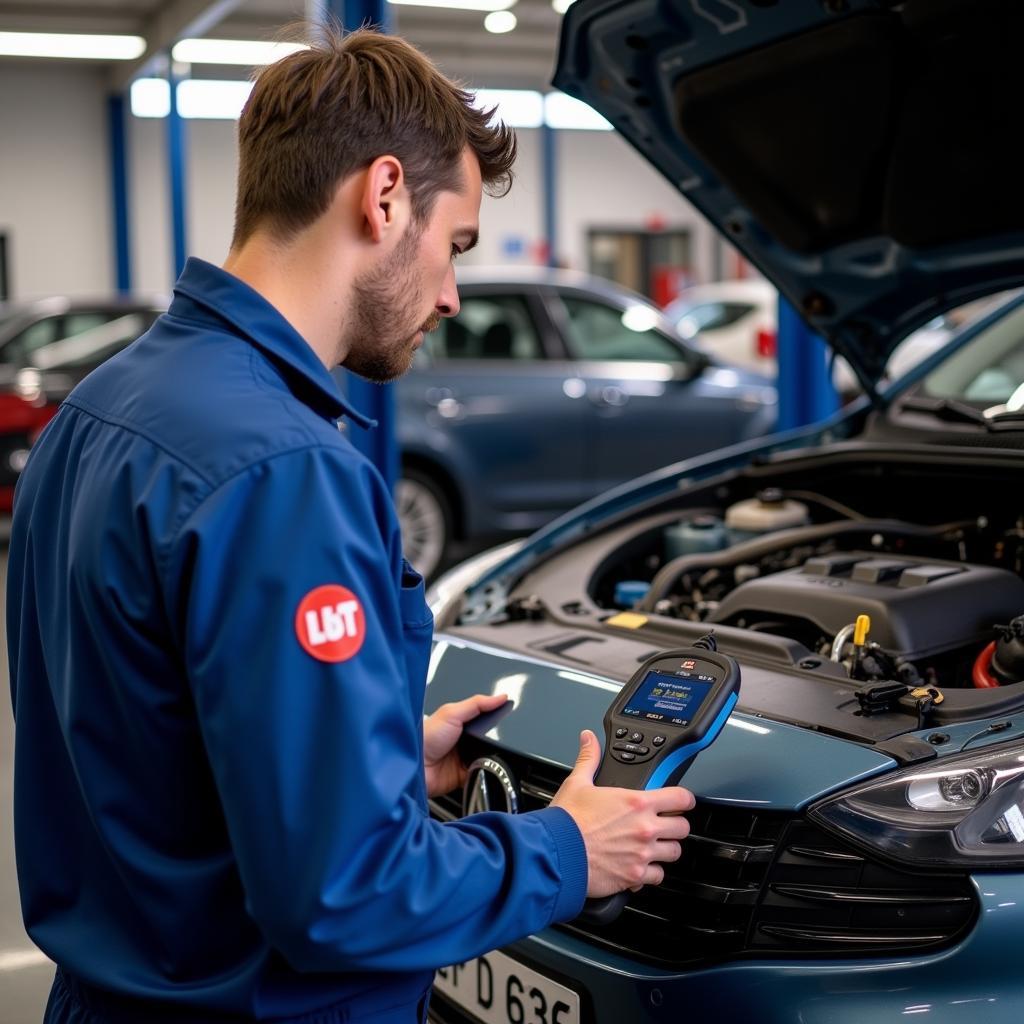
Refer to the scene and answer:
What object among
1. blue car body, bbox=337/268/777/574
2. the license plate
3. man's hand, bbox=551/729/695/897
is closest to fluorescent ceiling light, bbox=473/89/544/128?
blue car body, bbox=337/268/777/574

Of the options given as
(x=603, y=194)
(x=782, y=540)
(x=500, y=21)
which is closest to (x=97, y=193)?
(x=500, y=21)

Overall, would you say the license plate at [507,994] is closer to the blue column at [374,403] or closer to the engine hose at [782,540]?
the engine hose at [782,540]

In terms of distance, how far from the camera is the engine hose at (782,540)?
2.36m

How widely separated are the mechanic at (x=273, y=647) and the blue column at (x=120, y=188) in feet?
51.0

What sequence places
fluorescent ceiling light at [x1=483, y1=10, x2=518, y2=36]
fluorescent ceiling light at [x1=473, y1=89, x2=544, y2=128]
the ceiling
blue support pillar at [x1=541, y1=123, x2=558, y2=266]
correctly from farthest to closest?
fluorescent ceiling light at [x1=473, y1=89, x2=544, y2=128]
blue support pillar at [x1=541, y1=123, x2=558, y2=266]
fluorescent ceiling light at [x1=483, y1=10, x2=518, y2=36]
the ceiling

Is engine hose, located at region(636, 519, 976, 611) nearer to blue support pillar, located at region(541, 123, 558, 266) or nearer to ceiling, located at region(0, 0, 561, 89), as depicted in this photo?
ceiling, located at region(0, 0, 561, 89)

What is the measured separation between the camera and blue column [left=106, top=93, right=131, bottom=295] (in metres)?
16.1

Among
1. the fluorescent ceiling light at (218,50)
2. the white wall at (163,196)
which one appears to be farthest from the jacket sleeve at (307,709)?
the white wall at (163,196)

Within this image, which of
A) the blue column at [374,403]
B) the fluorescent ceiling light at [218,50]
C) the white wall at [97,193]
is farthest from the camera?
the white wall at [97,193]

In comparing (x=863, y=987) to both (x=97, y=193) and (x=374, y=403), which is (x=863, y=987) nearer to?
(x=374, y=403)

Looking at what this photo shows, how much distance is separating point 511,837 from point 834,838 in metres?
0.46

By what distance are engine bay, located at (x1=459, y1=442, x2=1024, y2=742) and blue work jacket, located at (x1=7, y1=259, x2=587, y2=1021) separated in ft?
2.25

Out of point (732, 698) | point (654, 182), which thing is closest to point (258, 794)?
point (732, 698)

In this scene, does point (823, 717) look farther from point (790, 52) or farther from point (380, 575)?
point (790, 52)
